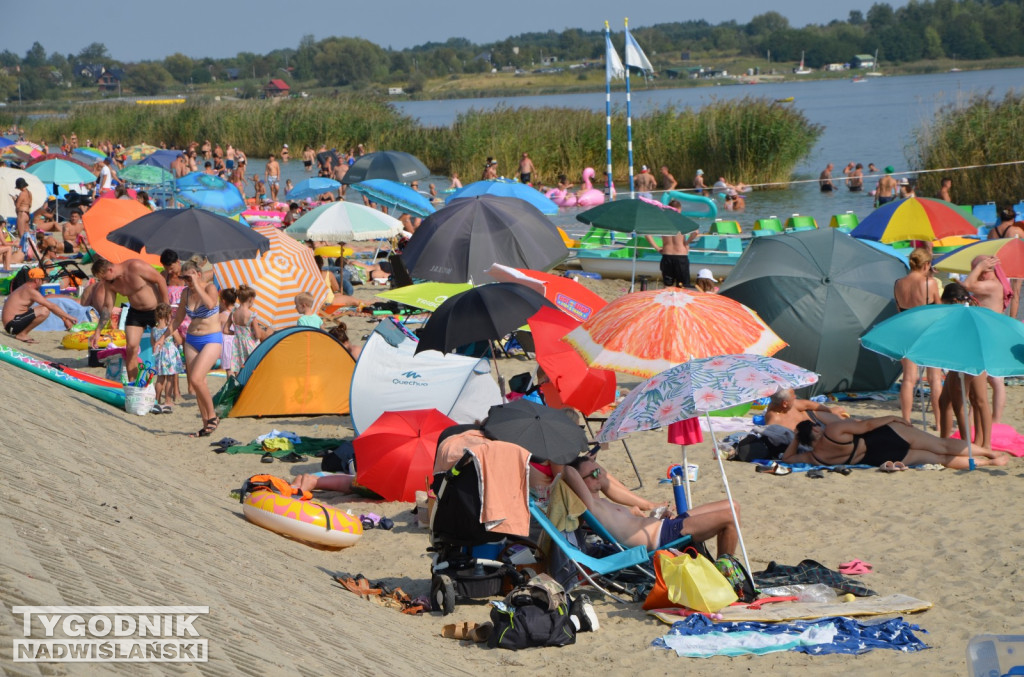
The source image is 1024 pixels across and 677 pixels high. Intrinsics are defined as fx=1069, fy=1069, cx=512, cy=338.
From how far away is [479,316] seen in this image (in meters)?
7.55

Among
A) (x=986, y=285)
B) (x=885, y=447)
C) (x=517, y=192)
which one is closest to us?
(x=885, y=447)

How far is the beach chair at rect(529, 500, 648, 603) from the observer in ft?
18.7

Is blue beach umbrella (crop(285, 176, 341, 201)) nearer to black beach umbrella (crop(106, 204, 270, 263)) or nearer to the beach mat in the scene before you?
black beach umbrella (crop(106, 204, 270, 263))

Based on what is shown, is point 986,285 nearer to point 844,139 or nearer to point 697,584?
point 697,584

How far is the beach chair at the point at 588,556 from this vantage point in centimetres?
569

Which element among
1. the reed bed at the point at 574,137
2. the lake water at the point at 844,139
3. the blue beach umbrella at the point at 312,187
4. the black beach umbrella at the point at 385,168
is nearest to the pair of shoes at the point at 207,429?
the black beach umbrella at the point at 385,168

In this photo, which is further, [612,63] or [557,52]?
[557,52]

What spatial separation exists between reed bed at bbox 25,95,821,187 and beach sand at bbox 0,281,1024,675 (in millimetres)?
20618

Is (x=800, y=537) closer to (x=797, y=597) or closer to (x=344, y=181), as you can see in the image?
(x=797, y=597)

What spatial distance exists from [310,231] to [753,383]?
31.1ft

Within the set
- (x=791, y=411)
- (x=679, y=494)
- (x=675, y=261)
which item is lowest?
(x=791, y=411)

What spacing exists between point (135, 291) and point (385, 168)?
1200 centimetres

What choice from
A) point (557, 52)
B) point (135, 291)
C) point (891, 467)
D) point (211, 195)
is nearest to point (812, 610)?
point (891, 467)

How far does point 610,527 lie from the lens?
5.97 meters
